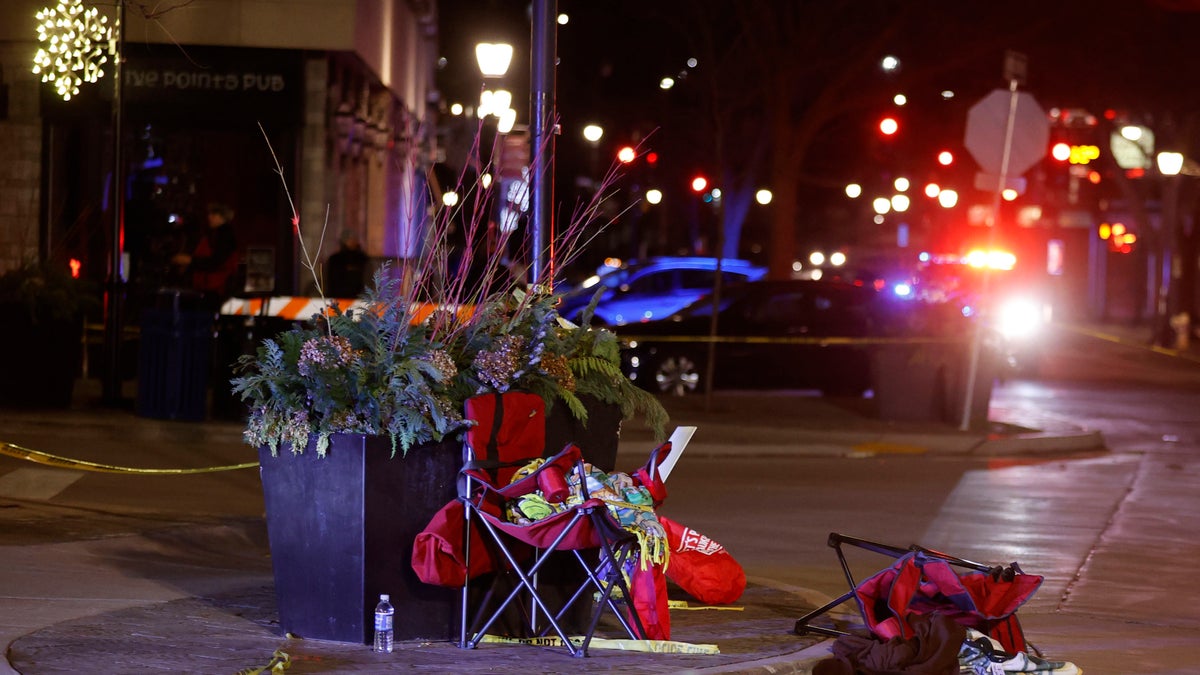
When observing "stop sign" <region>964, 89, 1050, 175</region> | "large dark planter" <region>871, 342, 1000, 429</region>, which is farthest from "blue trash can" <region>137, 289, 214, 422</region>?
"stop sign" <region>964, 89, 1050, 175</region>

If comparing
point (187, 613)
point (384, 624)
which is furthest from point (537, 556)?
point (187, 613)

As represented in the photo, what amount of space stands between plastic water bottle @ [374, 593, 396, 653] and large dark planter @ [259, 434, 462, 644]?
0.10 metres

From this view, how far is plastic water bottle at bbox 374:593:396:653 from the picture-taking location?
693 cm

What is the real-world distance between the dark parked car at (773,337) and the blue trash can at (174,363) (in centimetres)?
647

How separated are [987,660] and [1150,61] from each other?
102 feet

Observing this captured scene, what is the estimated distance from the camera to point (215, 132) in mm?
23672

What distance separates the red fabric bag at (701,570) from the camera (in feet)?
25.5

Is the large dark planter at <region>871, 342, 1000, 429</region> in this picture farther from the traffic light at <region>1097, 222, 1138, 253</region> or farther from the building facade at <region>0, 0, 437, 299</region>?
the traffic light at <region>1097, 222, 1138, 253</region>

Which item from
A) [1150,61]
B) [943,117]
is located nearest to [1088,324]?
[1150,61]

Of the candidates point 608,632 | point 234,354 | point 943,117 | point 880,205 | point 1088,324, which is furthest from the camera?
point 880,205

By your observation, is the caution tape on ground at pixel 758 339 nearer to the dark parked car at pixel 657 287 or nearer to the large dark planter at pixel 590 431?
the dark parked car at pixel 657 287

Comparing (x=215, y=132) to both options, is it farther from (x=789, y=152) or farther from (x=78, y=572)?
(x=78, y=572)

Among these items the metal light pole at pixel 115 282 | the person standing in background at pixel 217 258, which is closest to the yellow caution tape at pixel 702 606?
the metal light pole at pixel 115 282

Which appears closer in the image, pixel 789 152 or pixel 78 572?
pixel 78 572
